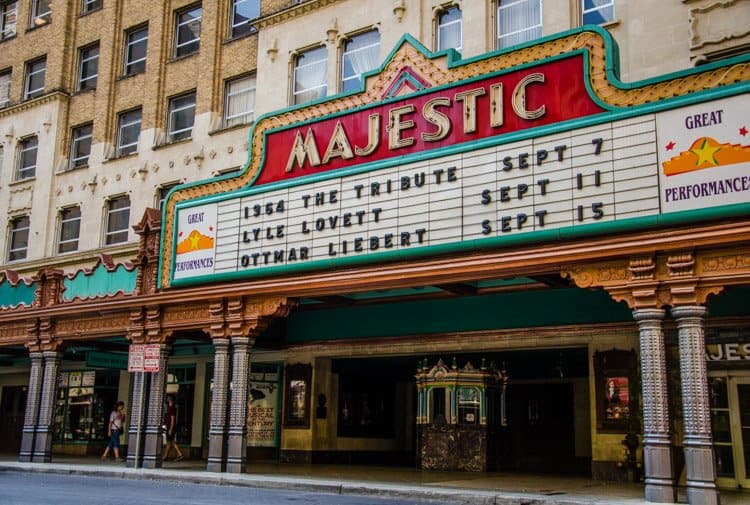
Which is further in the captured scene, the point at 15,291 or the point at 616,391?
the point at 15,291

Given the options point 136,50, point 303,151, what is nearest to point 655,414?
point 303,151

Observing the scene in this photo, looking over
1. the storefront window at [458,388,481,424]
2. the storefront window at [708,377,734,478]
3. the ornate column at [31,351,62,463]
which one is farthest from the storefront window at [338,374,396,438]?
the storefront window at [708,377,734,478]

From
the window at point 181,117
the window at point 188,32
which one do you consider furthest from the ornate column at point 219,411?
the window at point 188,32

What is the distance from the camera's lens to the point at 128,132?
31125mm

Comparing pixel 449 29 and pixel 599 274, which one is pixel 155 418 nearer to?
pixel 599 274

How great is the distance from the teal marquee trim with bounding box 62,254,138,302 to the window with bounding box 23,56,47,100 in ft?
43.9

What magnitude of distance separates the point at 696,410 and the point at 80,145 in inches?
1039

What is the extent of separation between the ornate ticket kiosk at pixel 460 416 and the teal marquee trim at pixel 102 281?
8360 mm

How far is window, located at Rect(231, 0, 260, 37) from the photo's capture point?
28234 mm

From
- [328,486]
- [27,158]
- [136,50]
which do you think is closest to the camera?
[328,486]

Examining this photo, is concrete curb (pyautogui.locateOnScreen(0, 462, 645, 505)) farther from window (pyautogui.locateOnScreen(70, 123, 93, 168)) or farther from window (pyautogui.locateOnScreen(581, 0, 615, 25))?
window (pyautogui.locateOnScreen(70, 123, 93, 168))

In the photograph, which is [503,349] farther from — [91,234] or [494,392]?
[91,234]

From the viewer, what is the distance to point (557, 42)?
1608cm

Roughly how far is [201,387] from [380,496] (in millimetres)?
13495
